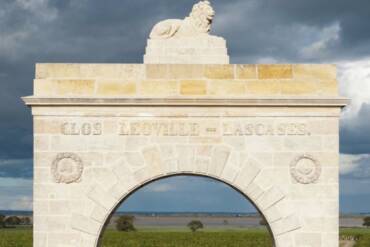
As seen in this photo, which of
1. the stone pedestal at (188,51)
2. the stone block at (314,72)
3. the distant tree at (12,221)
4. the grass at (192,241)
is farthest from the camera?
the distant tree at (12,221)

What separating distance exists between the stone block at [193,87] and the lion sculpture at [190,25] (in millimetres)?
1061

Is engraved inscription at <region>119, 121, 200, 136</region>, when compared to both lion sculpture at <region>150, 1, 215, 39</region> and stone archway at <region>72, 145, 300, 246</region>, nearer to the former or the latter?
stone archway at <region>72, 145, 300, 246</region>

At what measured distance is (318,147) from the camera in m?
13.0

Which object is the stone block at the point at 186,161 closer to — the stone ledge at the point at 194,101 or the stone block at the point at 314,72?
the stone ledge at the point at 194,101

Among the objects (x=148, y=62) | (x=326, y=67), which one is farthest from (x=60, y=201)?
(x=326, y=67)

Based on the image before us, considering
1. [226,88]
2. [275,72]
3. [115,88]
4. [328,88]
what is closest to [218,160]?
[226,88]

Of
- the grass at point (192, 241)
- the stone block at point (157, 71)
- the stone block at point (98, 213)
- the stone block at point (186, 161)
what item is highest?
the stone block at point (157, 71)

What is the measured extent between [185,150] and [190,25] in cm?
244

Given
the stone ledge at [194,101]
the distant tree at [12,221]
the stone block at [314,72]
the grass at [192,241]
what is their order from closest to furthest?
the stone ledge at [194,101], the stone block at [314,72], the grass at [192,241], the distant tree at [12,221]

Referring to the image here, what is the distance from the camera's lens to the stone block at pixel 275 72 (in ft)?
43.0

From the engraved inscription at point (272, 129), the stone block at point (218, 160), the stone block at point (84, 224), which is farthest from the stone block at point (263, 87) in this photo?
the stone block at point (84, 224)

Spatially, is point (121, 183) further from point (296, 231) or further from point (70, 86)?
point (296, 231)

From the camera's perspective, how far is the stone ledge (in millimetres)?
12792

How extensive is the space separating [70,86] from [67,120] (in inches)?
24.3
